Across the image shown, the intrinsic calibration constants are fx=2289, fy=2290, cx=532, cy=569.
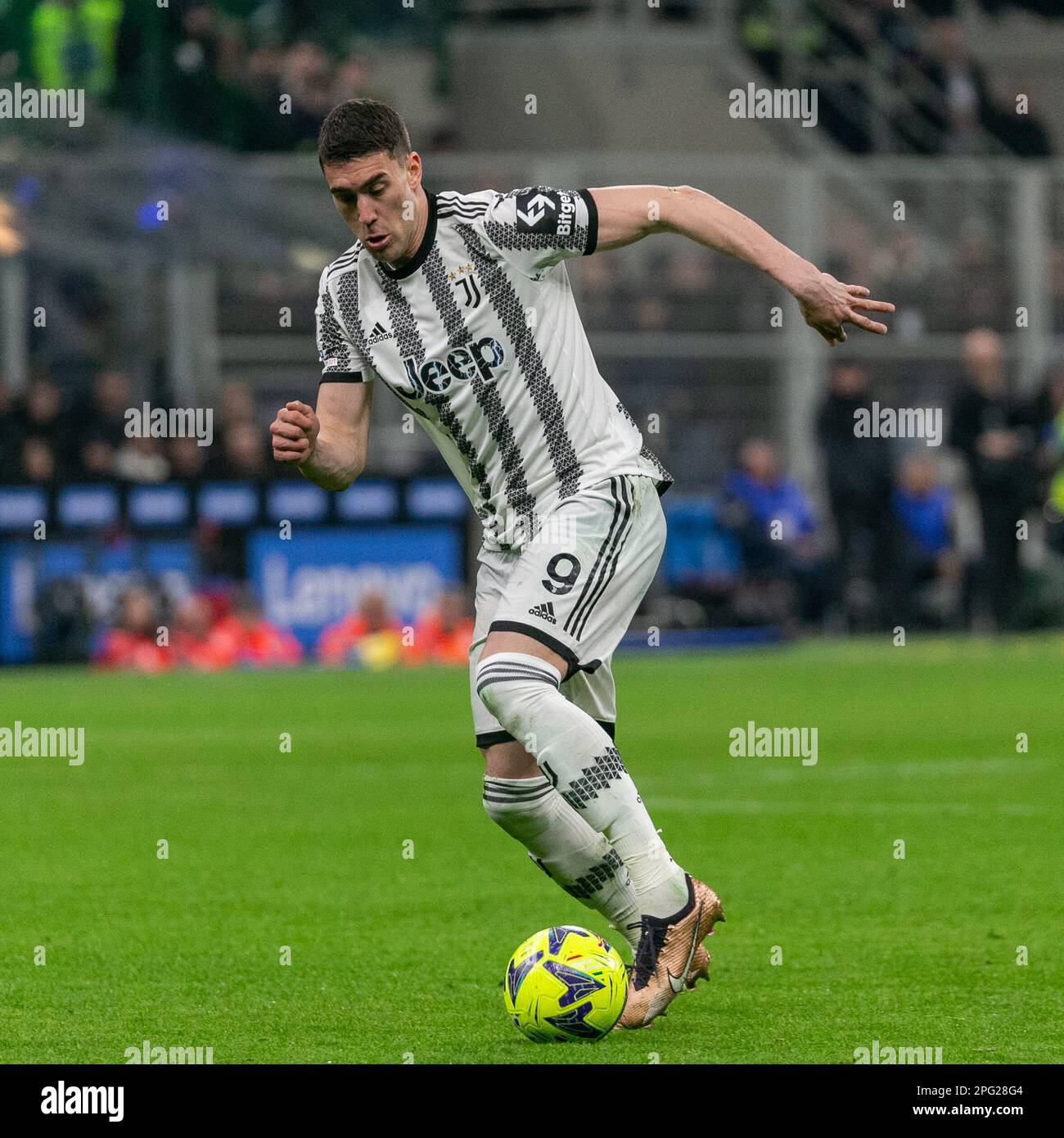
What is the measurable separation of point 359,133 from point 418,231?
0.36 meters

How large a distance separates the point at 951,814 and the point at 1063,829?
2.16ft

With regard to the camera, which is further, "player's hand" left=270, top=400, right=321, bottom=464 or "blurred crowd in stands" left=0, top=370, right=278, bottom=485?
"blurred crowd in stands" left=0, top=370, right=278, bottom=485

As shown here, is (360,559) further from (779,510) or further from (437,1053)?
(437,1053)

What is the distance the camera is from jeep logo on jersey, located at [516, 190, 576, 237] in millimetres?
6090

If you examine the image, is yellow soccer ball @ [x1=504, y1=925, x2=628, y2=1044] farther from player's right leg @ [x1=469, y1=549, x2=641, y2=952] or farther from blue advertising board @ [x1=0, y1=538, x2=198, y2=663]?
blue advertising board @ [x1=0, y1=538, x2=198, y2=663]

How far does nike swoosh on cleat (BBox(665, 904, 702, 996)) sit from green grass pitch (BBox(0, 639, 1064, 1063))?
111 millimetres

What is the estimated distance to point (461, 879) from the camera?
8.67 metres

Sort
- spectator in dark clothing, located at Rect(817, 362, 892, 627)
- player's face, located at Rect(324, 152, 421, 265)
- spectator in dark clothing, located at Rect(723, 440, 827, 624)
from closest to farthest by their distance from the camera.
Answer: player's face, located at Rect(324, 152, 421, 265) < spectator in dark clothing, located at Rect(723, 440, 827, 624) < spectator in dark clothing, located at Rect(817, 362, 892, 627)

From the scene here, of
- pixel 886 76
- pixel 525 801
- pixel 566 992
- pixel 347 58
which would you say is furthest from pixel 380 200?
pixel 886 76

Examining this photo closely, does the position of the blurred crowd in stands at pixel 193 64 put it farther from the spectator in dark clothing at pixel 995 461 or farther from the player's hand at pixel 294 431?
the player's hand at pixel 294 431

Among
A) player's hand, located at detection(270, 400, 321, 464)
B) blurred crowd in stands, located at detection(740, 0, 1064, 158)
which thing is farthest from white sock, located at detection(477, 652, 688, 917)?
blurred crowd in stands, located at detection(740, 0, 1064, 158)

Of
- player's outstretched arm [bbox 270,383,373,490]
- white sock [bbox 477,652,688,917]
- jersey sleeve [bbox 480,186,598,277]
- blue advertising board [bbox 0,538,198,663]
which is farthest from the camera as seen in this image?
blue advertising board [bbox 0,538,198,663]
